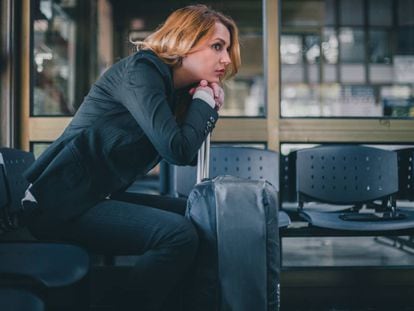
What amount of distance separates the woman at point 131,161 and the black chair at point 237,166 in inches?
35.0

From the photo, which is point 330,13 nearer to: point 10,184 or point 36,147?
point 36,147

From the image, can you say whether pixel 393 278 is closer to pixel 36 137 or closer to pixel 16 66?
pixel 36 137

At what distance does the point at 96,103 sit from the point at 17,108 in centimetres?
129

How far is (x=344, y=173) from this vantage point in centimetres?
253

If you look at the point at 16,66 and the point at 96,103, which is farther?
the point at 16,66

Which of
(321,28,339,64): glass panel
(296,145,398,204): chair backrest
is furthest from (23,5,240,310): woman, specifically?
(321,28,339,64): glass panel

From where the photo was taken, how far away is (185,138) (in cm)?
146

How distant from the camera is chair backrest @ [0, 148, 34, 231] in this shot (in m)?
1.84

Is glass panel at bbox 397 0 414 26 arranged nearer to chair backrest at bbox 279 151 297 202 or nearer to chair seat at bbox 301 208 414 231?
chair backrest at bbox 279 151 297 202

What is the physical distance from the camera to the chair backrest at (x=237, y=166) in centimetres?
248

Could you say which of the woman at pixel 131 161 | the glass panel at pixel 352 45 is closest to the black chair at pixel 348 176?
the woman at pixel 131 161

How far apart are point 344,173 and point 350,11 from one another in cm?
974

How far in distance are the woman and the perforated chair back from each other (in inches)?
56.5

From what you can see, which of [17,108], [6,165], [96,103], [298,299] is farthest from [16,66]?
[298,299]
